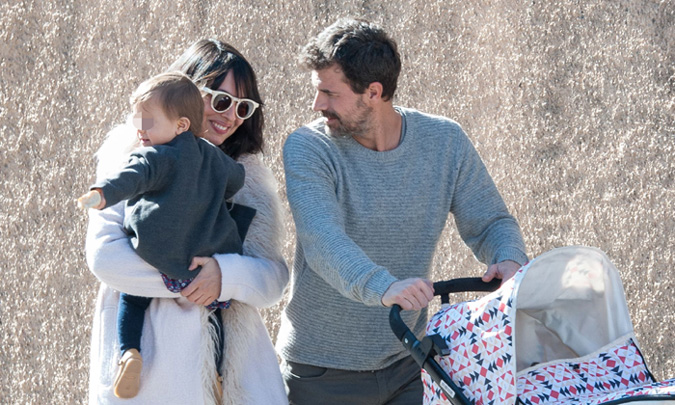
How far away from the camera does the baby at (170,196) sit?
248cm

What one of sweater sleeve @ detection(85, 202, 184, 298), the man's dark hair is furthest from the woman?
the man's dark hair

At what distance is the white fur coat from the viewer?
101 inches

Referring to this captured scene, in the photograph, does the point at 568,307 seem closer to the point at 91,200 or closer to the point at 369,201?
the point at 369,201

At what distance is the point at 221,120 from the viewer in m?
2.87

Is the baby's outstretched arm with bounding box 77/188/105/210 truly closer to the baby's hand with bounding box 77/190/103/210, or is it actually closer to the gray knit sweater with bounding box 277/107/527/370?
the baby's hand with bounding box 77/190/103/210

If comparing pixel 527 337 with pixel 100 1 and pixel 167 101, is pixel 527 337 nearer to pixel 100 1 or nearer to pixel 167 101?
pixel 167 101

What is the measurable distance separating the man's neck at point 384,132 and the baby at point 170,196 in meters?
0.45

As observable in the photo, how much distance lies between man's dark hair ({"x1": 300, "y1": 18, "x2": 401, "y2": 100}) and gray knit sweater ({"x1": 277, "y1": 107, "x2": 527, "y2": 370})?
19 cm

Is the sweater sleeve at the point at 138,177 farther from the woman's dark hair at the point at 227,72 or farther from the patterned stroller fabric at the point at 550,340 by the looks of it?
the patterned stroller fabric at the point at 550,340

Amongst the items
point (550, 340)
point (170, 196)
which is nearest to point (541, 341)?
point (550, 340)

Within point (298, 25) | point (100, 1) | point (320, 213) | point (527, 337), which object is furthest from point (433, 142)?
point (100, 1)

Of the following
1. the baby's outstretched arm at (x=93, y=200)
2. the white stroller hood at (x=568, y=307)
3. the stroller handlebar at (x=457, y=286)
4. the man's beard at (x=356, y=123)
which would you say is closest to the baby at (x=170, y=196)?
the baby's outstretched arm at (x=93, y=200)

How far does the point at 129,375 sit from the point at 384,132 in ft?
3.50

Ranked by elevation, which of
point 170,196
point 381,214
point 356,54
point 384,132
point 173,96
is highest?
point 356,54
